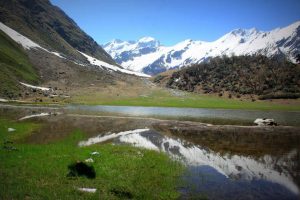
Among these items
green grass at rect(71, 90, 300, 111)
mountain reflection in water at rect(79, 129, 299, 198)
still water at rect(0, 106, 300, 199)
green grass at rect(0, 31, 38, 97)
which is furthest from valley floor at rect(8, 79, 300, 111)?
mountain reflection in water at rect(79, 129, 299, 198)

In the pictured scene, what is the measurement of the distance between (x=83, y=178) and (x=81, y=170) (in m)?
1.17

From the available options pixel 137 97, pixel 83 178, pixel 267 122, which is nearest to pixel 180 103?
pixel 137 97

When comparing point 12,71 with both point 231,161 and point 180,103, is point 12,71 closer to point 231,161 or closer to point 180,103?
point 180,103

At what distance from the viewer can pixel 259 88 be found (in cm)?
17625

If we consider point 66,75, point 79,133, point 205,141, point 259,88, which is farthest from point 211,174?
point 66,75

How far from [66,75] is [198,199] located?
190094mm

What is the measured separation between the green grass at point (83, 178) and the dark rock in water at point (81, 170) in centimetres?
54

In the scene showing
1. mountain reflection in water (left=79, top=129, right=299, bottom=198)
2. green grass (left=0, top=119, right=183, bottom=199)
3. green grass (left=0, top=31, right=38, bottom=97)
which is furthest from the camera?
green grass (left=0, top=31, right=38, bottom=97)

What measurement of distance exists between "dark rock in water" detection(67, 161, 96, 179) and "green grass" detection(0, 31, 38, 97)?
114 metres

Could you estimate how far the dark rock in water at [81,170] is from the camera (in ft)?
75.4

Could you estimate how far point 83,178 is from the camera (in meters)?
22.4

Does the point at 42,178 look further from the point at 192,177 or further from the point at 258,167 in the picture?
the point at 258,167

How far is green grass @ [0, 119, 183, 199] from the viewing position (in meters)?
19.2

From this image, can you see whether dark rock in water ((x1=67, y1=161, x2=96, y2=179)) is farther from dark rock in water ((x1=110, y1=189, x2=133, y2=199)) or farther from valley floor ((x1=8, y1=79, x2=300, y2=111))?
valley floor ((x1=8, y1=79, x2=300, y2=111))
